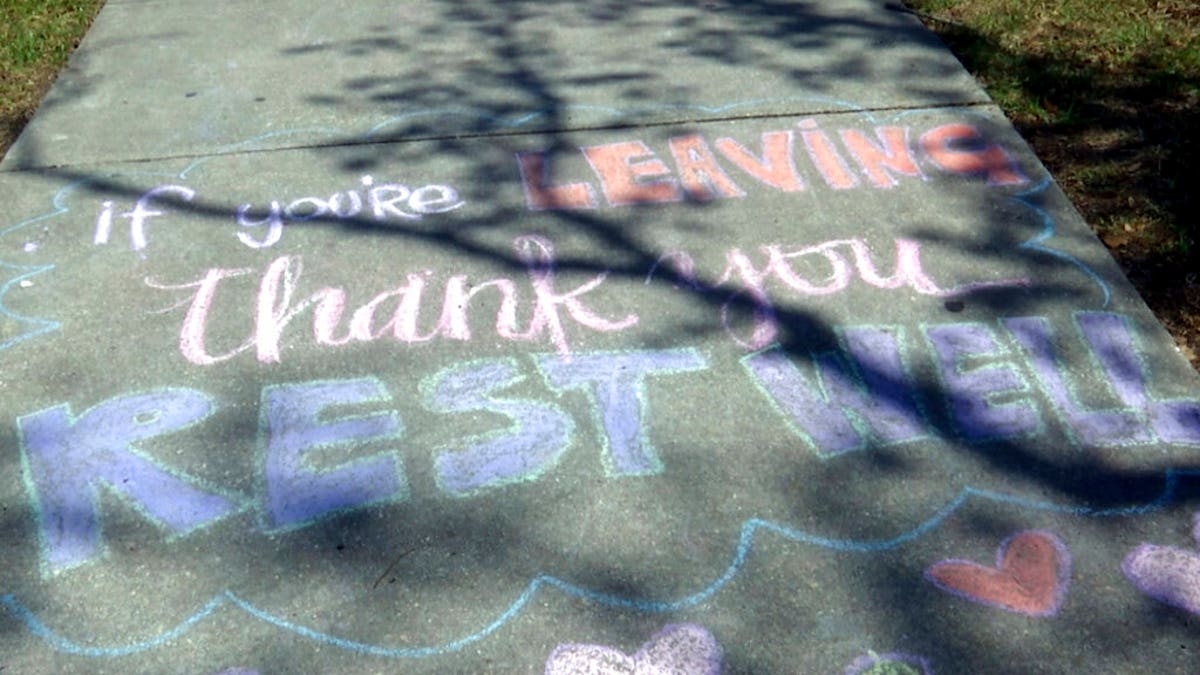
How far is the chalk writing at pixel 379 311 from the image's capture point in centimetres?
332

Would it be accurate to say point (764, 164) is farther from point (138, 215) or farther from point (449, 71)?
point (138, 215)

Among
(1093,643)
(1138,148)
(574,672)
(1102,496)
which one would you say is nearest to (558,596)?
(574,672)

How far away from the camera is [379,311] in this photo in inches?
136

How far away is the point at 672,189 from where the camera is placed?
4.02 meters

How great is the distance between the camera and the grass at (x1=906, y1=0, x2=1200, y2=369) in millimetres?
3656

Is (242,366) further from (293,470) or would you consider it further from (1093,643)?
(1093,643)

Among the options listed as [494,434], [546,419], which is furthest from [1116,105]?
[494,434]

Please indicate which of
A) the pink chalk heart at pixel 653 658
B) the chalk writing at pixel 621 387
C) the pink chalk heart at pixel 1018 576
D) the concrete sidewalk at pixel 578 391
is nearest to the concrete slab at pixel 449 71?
the concrete sidewalk at pixel 578 391

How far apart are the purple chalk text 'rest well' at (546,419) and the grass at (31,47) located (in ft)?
6.94

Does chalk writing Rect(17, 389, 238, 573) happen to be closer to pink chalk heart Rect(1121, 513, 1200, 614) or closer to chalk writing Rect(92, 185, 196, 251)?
chalk writing Rect(92, 185, 196, 251)

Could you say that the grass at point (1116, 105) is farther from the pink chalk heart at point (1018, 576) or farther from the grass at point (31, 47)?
the grass at point (31, 47)

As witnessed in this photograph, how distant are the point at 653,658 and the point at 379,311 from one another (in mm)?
1496

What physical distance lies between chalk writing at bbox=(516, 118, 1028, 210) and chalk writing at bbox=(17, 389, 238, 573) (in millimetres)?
1453

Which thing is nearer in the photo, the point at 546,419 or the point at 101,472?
the point at 101,472
